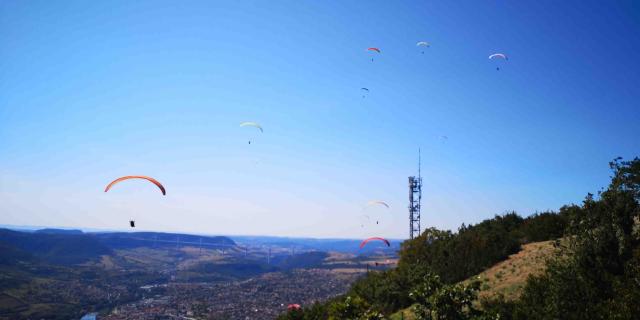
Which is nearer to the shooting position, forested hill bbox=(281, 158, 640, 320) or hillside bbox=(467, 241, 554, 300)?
forested hill bbox=(281, 158, 640, 320)

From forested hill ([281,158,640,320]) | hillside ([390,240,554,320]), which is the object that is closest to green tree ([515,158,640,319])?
forested hill ([281,158,640,320])

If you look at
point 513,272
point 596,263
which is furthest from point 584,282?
point 513,272

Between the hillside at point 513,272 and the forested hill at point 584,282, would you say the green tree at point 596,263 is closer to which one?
the forested hill at point 584,282

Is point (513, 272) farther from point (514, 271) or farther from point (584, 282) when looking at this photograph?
point (584, 282)

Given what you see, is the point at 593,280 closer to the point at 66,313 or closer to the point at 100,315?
the point at 100,315

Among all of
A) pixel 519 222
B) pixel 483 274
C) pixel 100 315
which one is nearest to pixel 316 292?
pixel 100 315

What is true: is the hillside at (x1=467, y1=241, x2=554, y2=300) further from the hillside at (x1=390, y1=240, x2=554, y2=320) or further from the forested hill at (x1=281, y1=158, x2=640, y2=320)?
the forested hill at (x1=281, y1=158, x2=640, y2=320)

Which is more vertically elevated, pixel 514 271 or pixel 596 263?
pixel 596 263

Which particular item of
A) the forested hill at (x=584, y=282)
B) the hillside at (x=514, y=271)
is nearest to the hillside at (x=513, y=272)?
the hillside at (x=514, y=271)

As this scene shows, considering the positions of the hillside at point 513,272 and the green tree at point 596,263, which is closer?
the green tree at point 596,263

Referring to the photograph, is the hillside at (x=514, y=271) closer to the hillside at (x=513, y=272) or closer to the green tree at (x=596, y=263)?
the hillside at (x=513, y=272)

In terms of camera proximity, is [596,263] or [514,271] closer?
[596,263]
